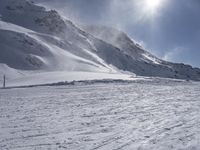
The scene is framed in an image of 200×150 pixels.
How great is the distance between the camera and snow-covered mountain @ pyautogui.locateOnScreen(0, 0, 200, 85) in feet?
313

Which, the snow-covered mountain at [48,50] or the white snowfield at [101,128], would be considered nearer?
the white snowfield at [101,128]

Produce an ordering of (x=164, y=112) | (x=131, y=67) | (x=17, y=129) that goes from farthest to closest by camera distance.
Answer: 1. (x=131, y=67)
2. (x=164, y=112)
3. (x=17, y=129)

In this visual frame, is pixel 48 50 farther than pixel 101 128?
Yes

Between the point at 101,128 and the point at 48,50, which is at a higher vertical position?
the point at 48,50

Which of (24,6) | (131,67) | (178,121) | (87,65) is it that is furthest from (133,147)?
(24,6)

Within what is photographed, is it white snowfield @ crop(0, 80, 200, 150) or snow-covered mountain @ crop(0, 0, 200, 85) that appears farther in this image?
snow-covered mountain @ crop(0, 0, 200, 85)

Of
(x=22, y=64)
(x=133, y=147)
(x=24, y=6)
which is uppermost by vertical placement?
(x=24, y=6)

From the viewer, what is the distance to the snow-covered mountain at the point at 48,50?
9533 centimetres

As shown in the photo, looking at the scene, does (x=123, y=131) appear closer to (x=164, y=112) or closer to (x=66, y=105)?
(x=164, y=112)

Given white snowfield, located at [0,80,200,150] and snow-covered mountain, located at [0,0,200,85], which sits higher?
snow-covered mountain, located at [0,0,200,85]

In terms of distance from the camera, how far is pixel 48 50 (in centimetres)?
11569

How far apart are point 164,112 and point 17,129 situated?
714cm

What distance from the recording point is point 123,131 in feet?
37.2

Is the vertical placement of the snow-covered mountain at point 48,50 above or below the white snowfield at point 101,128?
above
